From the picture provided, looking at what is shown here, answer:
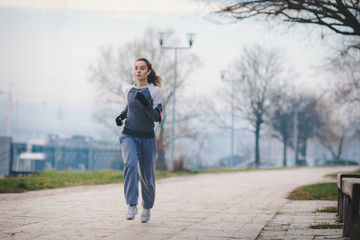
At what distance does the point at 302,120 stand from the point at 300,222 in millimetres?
52323

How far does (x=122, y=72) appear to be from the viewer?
36.2 metres

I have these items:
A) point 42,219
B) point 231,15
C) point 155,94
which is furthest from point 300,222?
point 231,15

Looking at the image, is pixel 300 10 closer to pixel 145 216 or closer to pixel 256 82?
pixel 145 216

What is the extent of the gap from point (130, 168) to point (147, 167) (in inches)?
11.4

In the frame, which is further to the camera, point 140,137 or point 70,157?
point 70,157

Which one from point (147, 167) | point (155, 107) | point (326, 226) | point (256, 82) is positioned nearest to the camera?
point (326, 226)

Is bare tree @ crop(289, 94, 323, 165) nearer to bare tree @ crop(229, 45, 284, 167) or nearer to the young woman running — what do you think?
Result: bare tree @ crop(229, 45, 284, 167)

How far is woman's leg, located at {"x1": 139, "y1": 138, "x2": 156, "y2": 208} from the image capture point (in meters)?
6.09

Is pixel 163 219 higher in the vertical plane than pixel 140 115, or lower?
lower

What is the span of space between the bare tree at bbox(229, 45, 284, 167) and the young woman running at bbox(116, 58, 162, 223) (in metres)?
40.4

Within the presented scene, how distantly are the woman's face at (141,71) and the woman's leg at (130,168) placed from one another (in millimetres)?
751

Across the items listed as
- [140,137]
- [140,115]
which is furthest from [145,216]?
[140,115]

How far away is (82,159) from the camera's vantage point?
3344 centimetres

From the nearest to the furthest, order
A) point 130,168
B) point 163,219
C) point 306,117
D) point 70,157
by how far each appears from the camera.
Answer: point 130,168, point 163,219, point 70,157, point 306,117
